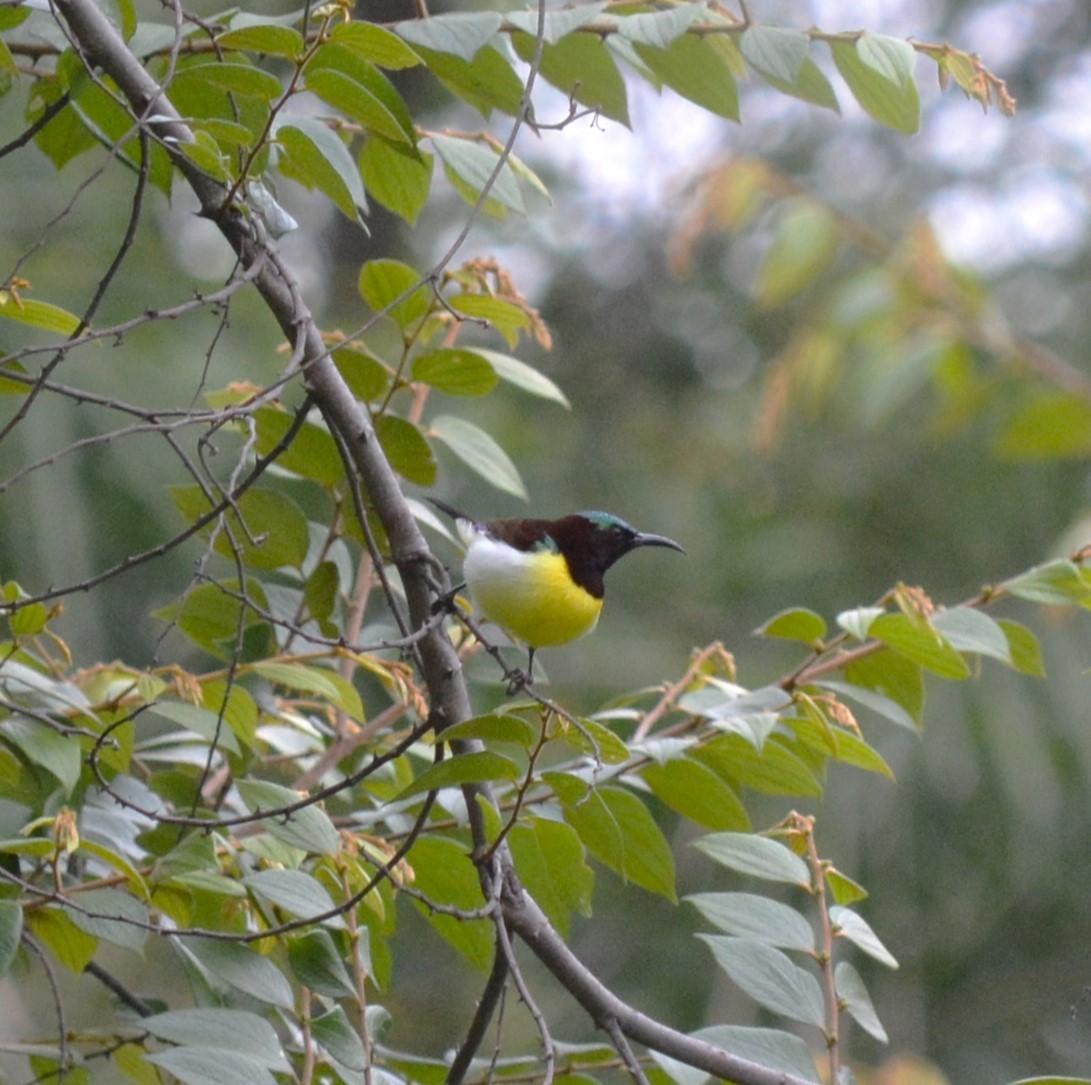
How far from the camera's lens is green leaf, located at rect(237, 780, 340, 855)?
154 cm

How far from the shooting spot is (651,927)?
7461 millimetres

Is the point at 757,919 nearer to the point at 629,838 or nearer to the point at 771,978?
the point at 771,978

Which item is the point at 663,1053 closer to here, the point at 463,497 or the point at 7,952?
the point at 7,952

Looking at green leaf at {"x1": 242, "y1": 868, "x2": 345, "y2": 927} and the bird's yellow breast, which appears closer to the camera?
green leaf at {"x1": 242, "y1": 868, "x2": 345, "y2": 927}

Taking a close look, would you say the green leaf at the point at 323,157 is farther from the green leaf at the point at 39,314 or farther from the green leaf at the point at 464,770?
the green leaf at the point at 464,770

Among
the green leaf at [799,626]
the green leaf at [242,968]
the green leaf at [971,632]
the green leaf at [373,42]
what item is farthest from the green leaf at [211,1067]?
the green leaf at [373,42]

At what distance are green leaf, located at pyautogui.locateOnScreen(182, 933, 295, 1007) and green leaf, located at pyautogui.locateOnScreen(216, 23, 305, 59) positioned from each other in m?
0.98

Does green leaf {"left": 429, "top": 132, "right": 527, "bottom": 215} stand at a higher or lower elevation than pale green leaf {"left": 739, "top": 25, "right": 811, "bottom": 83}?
lower

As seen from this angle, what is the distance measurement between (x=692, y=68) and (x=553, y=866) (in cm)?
104

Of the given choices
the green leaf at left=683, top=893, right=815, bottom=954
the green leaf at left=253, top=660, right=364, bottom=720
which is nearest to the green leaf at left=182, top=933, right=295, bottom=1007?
the green leaf at left=253, top=660, right=364, bottom=720

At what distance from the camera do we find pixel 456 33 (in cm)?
173

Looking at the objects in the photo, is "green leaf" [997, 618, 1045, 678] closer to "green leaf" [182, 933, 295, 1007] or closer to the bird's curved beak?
the bird's curved beak

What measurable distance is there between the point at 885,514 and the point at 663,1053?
23.7 ft

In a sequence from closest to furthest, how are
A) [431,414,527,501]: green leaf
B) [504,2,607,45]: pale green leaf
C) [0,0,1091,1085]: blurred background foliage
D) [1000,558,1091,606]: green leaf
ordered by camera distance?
[504,2,607,45]: pale green leaf < [1000,558,1091,606]: green leaf < [431,414,527,501]: green leaf < [0,0,1091,1085]: blurred background foliage
